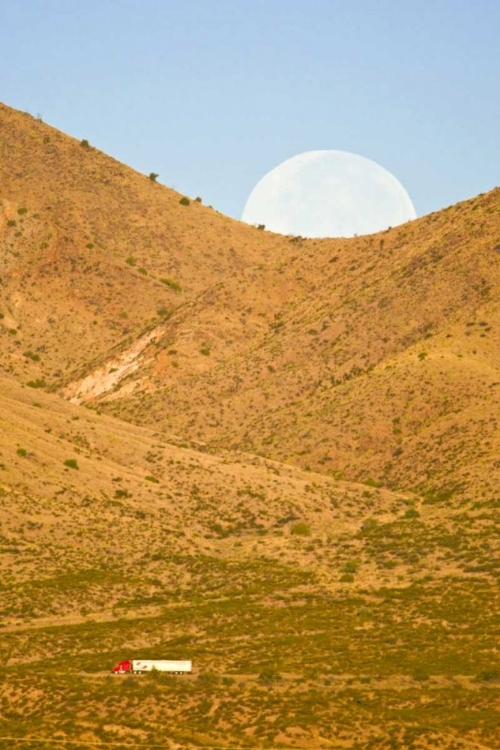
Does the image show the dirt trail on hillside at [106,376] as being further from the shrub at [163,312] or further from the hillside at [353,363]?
the shrub at [163,312]

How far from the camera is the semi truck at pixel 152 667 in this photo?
242 ft

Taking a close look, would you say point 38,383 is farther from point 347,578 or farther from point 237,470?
point 347,578

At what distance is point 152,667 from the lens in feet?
243

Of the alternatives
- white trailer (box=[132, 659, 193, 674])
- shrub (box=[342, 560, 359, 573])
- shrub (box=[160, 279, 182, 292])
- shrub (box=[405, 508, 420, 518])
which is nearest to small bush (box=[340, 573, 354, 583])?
shrub (box=[342, 560, 359, 573])

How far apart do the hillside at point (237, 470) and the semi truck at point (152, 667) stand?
799 mm

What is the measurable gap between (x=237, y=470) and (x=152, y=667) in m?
40.8

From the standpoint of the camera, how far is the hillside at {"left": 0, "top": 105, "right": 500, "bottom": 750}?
7006 centimetres

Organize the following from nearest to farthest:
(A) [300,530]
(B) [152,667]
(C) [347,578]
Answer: (B) [152,667]
(C) [347,578]
(A) [300,530]

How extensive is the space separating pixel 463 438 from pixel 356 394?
473 inches

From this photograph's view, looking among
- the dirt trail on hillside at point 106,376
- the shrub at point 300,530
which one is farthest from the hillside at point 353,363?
the shrub at point 300,530

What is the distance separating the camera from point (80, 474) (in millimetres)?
106250

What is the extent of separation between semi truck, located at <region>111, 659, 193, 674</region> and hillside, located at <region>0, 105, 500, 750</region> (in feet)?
2.62

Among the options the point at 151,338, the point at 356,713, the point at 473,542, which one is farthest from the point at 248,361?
the point at 356,713

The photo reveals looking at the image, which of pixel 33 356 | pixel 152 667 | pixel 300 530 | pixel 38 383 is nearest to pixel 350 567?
pixel 300 530
